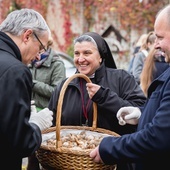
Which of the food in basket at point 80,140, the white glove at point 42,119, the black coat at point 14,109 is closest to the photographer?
the black coat at point 14,109

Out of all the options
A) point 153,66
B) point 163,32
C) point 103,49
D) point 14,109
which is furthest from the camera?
point 153,66

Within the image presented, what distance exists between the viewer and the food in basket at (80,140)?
2.05 m

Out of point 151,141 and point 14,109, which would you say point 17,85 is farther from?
point 151,141

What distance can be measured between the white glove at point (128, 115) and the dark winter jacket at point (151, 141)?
0.85ft

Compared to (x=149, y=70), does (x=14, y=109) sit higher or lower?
higher


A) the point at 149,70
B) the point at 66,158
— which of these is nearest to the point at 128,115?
the point at 66,158

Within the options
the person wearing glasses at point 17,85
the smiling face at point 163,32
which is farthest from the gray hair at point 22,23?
the smiling face at point 163,32

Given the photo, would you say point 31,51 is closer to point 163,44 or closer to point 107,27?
point 163,44

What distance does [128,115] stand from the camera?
2.16 metres

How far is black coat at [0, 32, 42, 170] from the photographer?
1.54 metres

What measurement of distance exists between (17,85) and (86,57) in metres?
1.12

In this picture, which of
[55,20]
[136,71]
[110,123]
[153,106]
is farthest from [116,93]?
[55,20]

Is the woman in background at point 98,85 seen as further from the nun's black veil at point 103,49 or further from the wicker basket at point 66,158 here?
the wicker basket at point 66,158

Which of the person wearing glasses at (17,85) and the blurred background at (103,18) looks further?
the blurred background at (103,18)
